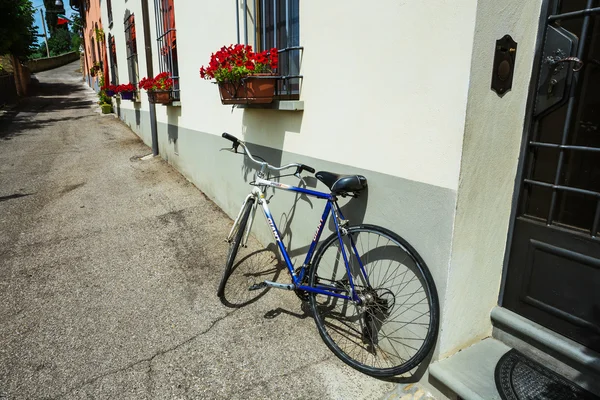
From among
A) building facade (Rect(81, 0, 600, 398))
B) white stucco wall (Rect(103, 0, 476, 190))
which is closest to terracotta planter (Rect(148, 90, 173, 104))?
white stucco wall (Rect(103, 0, 476, 190))

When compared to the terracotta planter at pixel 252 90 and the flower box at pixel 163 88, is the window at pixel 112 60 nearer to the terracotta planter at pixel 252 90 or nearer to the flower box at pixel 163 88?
the flower box at pixel 163 88

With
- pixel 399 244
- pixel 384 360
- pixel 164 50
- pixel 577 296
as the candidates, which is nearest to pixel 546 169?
pixel 577 296

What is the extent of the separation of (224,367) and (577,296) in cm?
204

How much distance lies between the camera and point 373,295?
7.95ft

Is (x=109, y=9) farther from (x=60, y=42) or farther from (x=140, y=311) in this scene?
(x=60, y=42)

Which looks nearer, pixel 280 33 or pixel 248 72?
pixel 248 72

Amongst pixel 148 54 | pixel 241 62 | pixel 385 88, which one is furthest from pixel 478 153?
pixel 148 54

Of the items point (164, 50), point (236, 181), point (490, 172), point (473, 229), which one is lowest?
point (236, 181)

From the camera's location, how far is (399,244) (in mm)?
2209

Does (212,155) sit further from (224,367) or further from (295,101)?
(224,367)

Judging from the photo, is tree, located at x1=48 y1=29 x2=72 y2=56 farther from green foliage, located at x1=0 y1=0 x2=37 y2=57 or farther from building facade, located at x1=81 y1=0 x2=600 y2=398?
building facade, located at x1=81 y1=0 x2=600 y2=398

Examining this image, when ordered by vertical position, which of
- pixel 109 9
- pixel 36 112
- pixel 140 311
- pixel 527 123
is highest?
pixel 109 9

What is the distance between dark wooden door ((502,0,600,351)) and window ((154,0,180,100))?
5309 mm

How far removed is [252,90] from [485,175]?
191 cm
